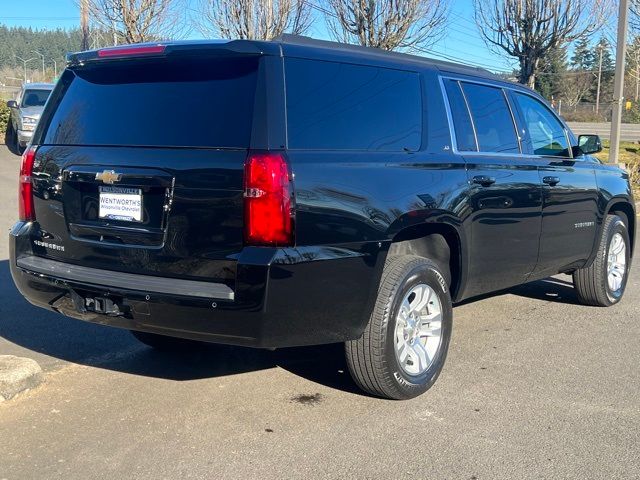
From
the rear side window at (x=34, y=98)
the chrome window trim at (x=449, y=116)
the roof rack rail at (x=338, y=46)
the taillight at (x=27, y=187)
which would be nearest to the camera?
the roof rack rail at (x=338, y=46)

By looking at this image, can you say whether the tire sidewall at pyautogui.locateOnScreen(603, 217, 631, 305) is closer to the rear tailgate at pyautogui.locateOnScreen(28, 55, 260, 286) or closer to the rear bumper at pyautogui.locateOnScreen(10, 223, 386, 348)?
the rear bumper at pyautogui.locateOnScreen(10, 223, 386, 348)

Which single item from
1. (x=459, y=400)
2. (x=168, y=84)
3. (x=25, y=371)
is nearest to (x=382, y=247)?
(x=459, y=400)

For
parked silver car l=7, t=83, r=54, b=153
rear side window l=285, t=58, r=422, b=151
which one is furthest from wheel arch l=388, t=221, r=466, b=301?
parked silver car l=7, t=83, r=54, b=153

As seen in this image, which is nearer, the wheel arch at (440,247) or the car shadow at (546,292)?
the wheel arch at (440,247)

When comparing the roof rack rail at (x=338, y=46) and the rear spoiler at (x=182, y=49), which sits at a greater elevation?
the roof rack rail at (x=338, y=46)

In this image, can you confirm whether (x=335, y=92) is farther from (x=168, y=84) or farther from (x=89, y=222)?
(x=89, y=222)

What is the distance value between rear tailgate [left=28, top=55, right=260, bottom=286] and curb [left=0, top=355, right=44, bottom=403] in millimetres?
801

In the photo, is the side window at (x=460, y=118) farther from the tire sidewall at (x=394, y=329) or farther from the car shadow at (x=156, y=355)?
the car shadow at (x=156, y=355)

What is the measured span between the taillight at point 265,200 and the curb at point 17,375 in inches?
75.8

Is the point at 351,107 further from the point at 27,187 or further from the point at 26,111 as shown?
the point at 26,111

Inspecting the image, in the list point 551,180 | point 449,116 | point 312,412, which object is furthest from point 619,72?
point 312,412

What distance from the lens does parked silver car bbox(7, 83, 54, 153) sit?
1881cm

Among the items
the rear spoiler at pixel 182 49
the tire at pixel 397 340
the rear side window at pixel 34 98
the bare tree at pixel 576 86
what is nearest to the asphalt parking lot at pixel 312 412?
the tire at pixel 397 340

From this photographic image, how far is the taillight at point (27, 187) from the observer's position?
429 cm
